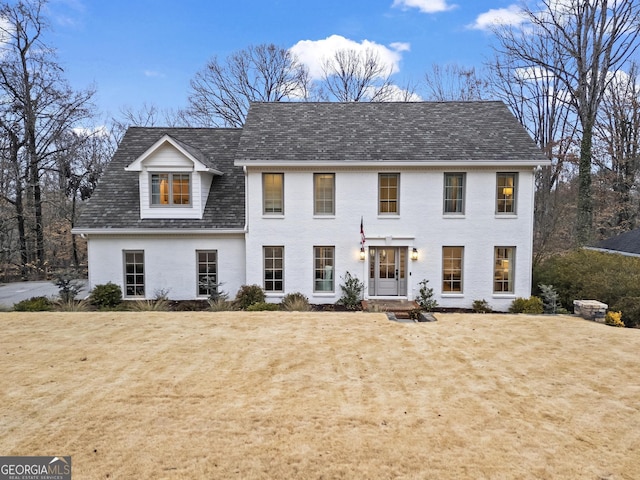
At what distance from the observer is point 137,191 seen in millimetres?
14391

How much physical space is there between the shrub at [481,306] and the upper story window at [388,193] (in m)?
4.39

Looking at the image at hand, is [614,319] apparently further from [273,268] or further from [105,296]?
[105,296]

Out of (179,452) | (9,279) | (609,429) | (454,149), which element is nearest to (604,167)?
(454,149)

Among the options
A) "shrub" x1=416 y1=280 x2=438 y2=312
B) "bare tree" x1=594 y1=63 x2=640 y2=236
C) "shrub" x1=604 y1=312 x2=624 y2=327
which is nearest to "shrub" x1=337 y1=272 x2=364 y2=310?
"shrub" x1=416 y1=280 x2=438 y2=312

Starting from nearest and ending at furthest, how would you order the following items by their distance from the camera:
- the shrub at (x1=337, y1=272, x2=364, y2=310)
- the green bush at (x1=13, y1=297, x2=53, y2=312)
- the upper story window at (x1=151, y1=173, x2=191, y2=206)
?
the green bush at (x1=13, y1=297, x2=53, y2=312) → the shrub at (x1=337, y1=272, x2=364, y2=310) → the upper story window at (x1=151, y1=173, x2=191, y2=206)

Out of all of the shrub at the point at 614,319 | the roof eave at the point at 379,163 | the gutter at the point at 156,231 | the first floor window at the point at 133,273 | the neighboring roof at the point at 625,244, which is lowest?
the shrub at the point at 614,319

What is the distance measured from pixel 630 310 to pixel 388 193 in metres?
7.94

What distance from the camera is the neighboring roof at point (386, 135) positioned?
42.7ft

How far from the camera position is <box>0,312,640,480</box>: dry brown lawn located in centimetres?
404

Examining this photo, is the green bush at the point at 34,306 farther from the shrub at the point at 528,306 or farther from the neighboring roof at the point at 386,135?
the shrub at the point at 528,306

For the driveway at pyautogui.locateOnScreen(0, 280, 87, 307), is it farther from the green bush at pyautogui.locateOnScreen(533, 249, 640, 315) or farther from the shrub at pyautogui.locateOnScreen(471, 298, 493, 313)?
the green bush at pyautogui.locateOnScreen(533, 249, 640, 315)

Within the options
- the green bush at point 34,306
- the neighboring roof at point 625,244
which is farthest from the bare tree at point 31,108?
the neighboring roof at point 625,244

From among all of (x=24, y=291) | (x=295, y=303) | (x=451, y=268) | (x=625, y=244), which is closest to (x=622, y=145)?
(x=625, y=244)

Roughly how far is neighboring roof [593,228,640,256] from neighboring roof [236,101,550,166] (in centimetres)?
756
